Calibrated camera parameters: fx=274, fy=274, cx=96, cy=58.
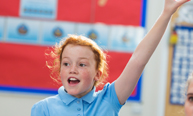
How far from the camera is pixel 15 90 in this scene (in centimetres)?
266

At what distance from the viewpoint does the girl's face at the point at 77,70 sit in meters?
1.10

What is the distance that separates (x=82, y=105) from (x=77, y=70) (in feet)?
0.47

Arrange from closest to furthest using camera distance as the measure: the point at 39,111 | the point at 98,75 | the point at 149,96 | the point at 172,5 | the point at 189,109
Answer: the point at 189,109
the point at 172,5
the point at 39,111
the point at 98,75
the point at 149,96

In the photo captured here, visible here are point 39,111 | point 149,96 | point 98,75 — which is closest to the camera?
point 39,111

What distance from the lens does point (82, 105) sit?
110 cm

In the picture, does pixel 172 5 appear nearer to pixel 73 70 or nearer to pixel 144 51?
pixel 144 51

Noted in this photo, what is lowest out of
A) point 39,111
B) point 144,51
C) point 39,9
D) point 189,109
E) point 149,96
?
point 149,96

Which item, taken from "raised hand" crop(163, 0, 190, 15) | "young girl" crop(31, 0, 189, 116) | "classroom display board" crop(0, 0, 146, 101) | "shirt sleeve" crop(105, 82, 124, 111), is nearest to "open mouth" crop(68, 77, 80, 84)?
"young girl" crop(31, 0, 189, 116)

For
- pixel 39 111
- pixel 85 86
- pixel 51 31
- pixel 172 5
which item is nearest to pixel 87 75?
pixel 85 86

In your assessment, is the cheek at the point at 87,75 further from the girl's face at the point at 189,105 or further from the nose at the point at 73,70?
the girl's face at the point at 189,105

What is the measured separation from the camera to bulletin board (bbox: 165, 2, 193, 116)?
2.77 m

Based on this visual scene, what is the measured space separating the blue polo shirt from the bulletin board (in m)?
1.79

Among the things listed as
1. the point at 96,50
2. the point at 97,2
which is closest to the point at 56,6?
the point at 97,2

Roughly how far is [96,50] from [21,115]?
5.71ft
